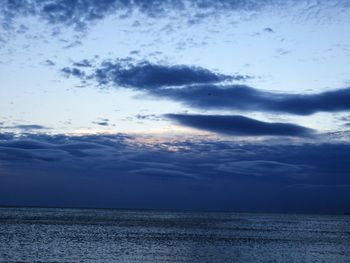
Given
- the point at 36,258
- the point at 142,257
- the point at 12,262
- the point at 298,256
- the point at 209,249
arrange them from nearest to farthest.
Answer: the point at 12,262 → the point at 36,258 → the point at 142,257 → the point at 298,256 → the point at 209,249

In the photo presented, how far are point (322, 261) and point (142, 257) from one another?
1812 cm

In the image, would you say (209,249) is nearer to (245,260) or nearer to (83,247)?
(245,260)

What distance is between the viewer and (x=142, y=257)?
139 ft

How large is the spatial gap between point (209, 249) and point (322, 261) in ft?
41.8

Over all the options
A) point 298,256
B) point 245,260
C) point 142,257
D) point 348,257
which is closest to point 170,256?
point 142,257

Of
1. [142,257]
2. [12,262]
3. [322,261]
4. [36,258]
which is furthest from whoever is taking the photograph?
[322,261]

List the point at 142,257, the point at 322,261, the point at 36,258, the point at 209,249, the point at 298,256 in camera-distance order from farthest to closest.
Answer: the point at 209,249 < the point at 298,256 < the point at 322,261 < the point at 142,257 < the point at 36,258

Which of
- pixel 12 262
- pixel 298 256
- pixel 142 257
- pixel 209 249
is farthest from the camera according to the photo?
pixel 209 249

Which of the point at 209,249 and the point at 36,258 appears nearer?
the point at 36,258

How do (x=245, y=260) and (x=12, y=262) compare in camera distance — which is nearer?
(x=12, y=262)

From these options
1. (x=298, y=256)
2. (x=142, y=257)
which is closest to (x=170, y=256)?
(x=142, y=257)

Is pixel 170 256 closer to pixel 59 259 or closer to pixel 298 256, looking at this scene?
pixel 59 259

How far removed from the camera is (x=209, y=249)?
169 feet

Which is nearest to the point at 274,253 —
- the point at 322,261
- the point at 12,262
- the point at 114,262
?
the point at 322,261
